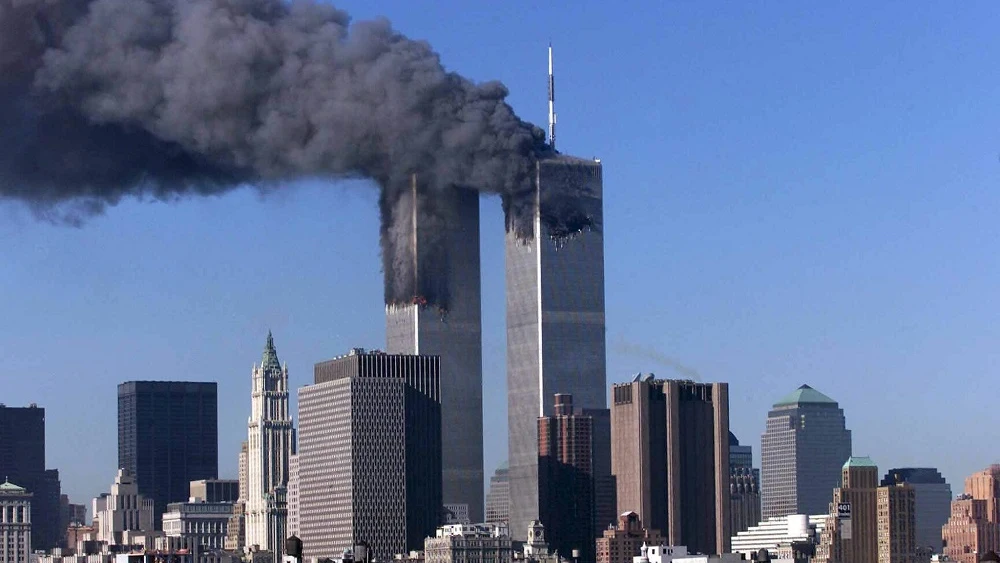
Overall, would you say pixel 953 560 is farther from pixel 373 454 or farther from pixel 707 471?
pixel 373 454

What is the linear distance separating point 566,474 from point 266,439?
83.7ft

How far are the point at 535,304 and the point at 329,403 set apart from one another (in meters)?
18.1

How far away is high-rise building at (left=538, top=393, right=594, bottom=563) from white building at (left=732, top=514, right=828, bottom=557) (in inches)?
418

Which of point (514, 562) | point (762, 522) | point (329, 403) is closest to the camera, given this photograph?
point (514, 562)

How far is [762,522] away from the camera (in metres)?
184

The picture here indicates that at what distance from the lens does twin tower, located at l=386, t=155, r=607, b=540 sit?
163875 millimetres

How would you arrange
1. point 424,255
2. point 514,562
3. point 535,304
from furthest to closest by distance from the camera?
point 535,304, point 514,562, point 424,255

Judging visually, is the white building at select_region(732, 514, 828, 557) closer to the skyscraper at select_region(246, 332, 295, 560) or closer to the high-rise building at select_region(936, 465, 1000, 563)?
the high-rise building at select_region(936, 465, 1000, 563)

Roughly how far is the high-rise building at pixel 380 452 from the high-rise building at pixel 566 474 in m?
12.4

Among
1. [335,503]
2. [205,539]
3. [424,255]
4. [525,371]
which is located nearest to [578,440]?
[525,371]

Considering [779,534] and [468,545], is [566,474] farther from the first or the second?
[468,545]

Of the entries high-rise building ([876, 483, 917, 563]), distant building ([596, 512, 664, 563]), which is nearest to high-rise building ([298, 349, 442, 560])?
distant building ([596, 512, 664, 563])

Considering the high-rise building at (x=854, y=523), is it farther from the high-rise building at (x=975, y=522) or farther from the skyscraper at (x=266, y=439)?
the skyscraper at (x=266, y=439)

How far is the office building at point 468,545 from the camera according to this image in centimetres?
14175
